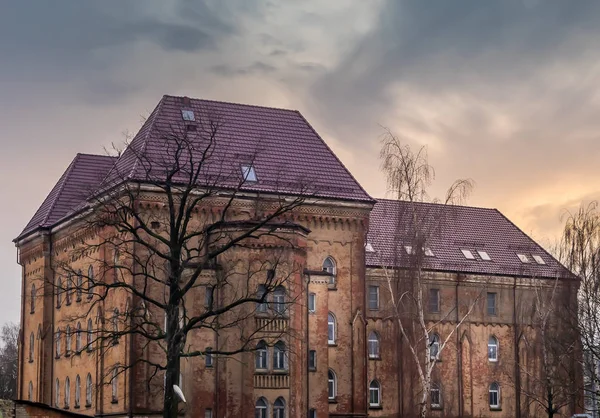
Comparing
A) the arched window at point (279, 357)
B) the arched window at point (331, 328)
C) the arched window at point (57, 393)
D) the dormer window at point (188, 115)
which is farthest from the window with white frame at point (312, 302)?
the arched window at point (57, 393)

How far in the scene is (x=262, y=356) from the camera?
5184 cm

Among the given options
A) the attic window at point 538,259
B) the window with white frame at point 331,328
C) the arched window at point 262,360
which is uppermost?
the attic window at point 538,259

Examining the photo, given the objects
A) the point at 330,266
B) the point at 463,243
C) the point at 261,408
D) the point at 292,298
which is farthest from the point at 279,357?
the point at 463,243

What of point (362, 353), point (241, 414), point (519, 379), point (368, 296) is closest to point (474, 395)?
point (519, 379)

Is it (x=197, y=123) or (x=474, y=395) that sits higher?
(x=197, y=123)

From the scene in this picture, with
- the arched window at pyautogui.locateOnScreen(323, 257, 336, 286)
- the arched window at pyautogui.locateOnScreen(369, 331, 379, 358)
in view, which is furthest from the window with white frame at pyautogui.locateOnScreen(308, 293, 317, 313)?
the arched window at pyautogui.locateOnScreen(369, 331, 379, 358)

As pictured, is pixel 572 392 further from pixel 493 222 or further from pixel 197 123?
pixel 197 123

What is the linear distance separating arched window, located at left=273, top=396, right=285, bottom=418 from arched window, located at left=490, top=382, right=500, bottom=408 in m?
22.4

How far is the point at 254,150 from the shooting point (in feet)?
191

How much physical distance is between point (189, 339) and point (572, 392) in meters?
24.2

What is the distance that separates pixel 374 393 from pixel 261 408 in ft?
52.2

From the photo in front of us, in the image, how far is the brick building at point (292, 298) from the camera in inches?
2035

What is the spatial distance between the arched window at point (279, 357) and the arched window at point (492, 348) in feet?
72.3

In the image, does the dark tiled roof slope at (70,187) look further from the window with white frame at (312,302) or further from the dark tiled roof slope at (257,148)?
the window with white frame at (312,302)
